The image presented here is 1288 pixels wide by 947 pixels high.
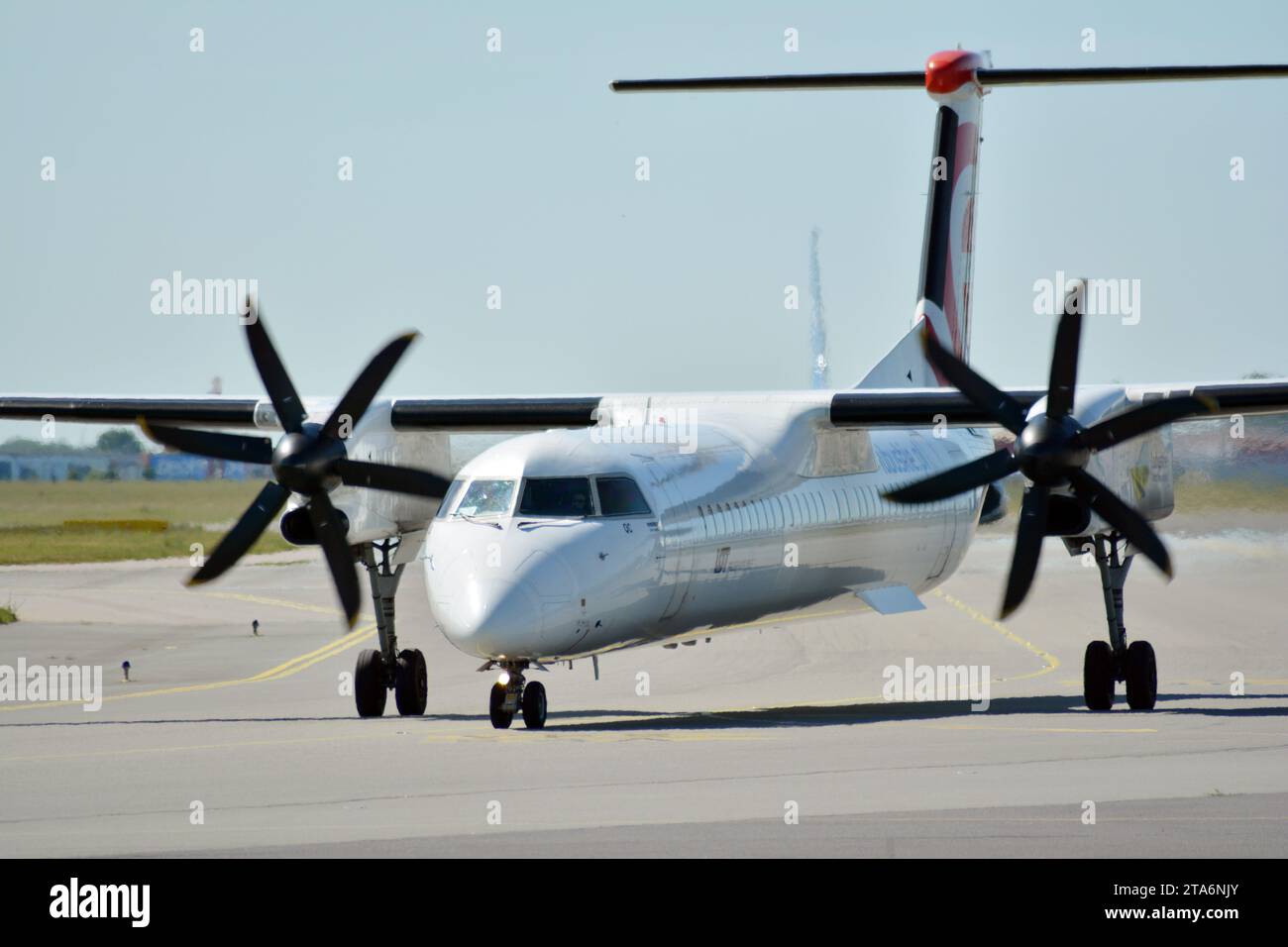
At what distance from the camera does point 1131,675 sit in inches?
886

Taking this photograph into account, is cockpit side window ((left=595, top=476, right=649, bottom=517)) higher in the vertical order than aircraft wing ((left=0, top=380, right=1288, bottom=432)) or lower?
lower

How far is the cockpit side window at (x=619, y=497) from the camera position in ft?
61.7

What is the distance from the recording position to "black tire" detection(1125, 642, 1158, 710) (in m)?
22.4

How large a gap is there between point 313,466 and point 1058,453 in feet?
26.8

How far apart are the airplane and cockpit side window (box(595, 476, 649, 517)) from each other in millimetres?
22

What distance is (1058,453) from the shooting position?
2000 centimetres

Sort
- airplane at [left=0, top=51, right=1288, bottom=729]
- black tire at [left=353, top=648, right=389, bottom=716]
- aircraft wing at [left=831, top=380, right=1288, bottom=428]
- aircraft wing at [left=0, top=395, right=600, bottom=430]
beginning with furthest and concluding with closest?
aircraft wing at [left=0, top=395, right=600, bottom=430] < black tire at [left=353, top=648, right=389, bottom=716] < aircraft wing at [left=831, top=380, right=1288, bottom=428] < airplane at [left=0, top=51, right=1288, bottom=729]

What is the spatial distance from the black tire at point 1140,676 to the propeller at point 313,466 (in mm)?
8305

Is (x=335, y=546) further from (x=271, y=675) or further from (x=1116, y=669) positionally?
(x=1116, y=669)

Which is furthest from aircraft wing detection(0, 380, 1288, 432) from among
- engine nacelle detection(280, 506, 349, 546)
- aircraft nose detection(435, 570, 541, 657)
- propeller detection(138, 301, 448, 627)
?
aircraft nose detection(435, 570, 541, 657)

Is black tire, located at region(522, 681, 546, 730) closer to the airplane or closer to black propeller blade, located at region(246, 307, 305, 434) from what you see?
the airplane

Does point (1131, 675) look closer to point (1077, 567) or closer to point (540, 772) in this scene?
point (540, 772)
